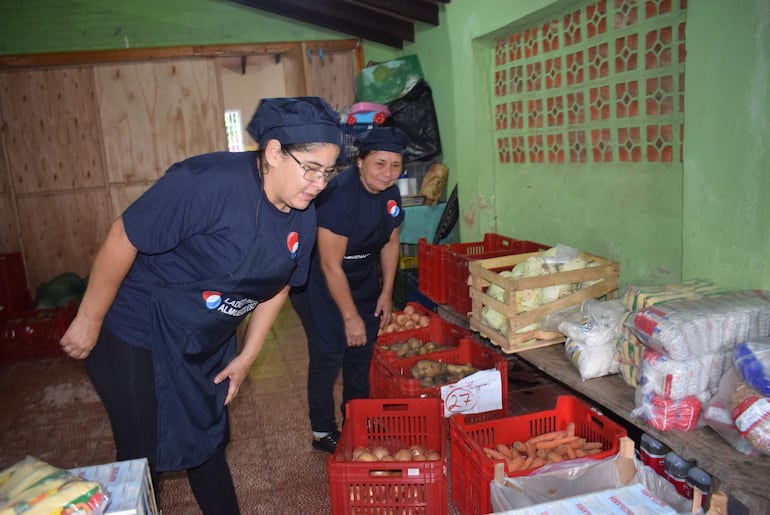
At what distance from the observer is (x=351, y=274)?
2832 millimetres

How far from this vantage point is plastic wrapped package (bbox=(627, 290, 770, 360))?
1.91 metres

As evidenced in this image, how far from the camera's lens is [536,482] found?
1.89 m

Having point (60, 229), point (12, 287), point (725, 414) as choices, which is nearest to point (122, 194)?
point (60, 229)

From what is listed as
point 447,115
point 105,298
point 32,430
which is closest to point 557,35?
point 447,115

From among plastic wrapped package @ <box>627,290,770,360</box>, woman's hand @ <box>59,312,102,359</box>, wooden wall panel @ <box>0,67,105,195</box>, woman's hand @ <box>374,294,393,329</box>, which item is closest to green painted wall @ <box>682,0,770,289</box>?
plastic wrapped package @ <box>627,290,770,360</box>

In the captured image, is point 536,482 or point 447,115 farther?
point 447,115

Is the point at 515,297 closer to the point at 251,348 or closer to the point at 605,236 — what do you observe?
the point at 605,236

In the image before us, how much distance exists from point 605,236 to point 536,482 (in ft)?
5.34

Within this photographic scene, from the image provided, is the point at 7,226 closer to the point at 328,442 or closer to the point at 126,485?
the point at 328,442

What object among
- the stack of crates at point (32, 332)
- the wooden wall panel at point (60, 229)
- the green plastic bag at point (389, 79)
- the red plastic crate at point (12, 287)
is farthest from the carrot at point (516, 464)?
the wooden wall panel at point (60, 229)

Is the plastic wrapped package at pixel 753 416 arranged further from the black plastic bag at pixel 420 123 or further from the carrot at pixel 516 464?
the black plastic bag at pixel 420 123

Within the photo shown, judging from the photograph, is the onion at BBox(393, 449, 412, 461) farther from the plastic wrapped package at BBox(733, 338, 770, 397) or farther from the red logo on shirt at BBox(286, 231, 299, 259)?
the plastic wrapped package at BBox(733, 338, 770, 397)

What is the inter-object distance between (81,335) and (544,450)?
1670mm

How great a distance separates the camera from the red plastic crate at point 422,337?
10.3 ft
